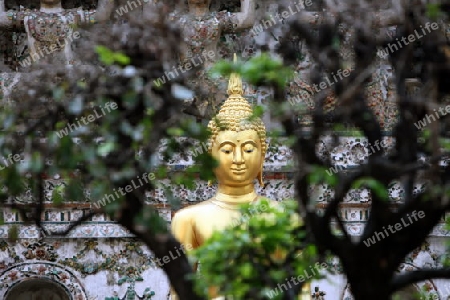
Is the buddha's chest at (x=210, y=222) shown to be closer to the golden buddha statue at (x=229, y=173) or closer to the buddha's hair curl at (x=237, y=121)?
the golden buddha statue at (x=229, y=173)

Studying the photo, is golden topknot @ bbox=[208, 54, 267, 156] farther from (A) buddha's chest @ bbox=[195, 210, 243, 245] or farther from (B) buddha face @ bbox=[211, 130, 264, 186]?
(A) buddha's chest @ bbox=[195, 210, 243, 245]

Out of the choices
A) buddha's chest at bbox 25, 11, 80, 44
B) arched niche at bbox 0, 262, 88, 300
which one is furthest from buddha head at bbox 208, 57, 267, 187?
buddha's chest at bbox 25, 11, 80, 44

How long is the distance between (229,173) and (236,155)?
0.38 feet

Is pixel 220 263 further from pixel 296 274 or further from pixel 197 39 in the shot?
pixel 197 39

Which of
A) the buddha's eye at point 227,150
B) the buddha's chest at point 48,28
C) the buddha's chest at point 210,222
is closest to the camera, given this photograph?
the buddha's chest at point 210,222

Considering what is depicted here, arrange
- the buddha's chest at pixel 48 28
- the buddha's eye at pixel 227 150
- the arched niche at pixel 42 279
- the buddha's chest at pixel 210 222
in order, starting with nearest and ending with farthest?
1. the buddha's chest at pixel 210 222
2. the buddha's eye at pixel 227 150
3. the arched niche at pixel 42 279
4. the buddha's chest at pixel 48 28

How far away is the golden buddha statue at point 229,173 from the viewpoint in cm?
899

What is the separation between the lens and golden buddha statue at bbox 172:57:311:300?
8992 mm

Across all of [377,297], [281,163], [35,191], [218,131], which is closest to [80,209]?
[281,163]

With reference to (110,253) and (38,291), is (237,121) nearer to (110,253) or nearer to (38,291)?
(110,253)

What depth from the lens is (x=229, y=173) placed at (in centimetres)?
905

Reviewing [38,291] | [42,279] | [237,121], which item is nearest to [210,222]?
[237,121]

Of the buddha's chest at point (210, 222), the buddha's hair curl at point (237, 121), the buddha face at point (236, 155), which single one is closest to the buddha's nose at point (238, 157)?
the buddha face at point (236, 155)

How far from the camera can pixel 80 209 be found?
1109cm
